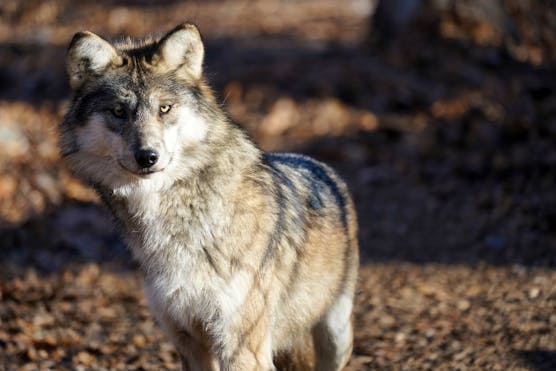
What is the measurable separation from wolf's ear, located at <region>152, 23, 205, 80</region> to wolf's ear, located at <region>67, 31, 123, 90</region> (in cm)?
27

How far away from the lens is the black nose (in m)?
4.23

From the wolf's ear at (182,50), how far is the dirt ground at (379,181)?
0.56 metres

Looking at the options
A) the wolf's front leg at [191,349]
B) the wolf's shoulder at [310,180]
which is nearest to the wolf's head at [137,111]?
the wolf's shoulder at [310,180]

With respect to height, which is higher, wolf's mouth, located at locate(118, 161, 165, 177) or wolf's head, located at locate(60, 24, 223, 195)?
wolf's head, located at locate(60, 24, 223, 195)

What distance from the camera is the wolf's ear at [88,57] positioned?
4.50 meters

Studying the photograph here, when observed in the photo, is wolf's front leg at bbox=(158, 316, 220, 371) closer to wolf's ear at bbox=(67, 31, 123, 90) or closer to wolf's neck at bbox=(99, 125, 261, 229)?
wolf's neck at bbox=(99, 125, 261, 229)

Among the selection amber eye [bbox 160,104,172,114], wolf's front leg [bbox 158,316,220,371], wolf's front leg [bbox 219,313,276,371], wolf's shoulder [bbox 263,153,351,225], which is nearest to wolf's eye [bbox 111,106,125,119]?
amber eye [bbox 160,104,172,114]

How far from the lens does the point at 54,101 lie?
11594 mm

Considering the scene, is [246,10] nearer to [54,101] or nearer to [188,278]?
[54,101]

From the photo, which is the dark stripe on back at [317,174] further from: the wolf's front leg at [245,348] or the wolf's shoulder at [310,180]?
the wolf's front leg at [245,348]

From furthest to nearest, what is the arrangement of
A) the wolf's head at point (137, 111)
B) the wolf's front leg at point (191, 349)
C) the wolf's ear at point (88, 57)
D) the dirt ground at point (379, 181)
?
the dirt ground at point (379, 181), the wolf's front leg at point (191, 349), the wolf's ear at point (88, 57), the wolf's head at point (137, 111)

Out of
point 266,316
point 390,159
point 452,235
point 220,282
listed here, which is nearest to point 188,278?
point 220,282

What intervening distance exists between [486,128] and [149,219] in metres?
6.45

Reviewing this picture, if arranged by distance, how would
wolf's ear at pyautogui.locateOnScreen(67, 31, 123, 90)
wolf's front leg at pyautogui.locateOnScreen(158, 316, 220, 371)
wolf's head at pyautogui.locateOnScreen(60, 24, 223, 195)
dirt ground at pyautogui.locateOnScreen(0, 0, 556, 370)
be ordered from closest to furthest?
wolf's head at pyautogui.locateOnScreen(60, 24, 223, 195) < wolf's ear at pyautogui.locateOnScreen(67, 31, 123, 90) < wolf's front leg at pyautogui.locateOnScreen(158, 316, 220, 371) < dirt ground at pyautogui.locateOnScreen(0, 0, 556, 370)
